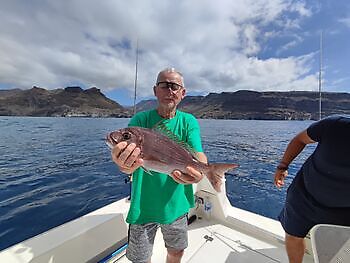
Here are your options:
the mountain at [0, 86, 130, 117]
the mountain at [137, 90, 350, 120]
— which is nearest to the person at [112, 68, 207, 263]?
the mountain at [137, 90, 350, 120]

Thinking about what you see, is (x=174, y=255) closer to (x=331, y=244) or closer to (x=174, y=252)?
(x=174, y=252)

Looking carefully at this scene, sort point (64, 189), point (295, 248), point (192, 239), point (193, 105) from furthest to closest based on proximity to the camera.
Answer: point (193, 105) → point (64, 189) → point (192, 239) → point (295, 248)

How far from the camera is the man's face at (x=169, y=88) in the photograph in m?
1.89

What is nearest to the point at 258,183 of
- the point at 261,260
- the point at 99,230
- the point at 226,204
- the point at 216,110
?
the point at 226,204

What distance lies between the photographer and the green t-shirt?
190 centimetres

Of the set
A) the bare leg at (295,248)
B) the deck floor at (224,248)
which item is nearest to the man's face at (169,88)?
the bare leg at (295,248)

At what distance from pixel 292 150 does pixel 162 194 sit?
1539 mm

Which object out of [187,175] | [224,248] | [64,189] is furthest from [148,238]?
[64,189]

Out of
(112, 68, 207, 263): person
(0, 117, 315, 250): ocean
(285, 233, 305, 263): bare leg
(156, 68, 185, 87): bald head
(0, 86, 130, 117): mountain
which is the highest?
(0, 86, 130, 117): mountain

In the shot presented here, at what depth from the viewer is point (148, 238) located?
→ 197 centimetres

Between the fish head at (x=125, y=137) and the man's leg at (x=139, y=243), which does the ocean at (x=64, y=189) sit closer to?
the man's leg at (x=139, y=243)

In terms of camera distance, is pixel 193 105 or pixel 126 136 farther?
pixel 193 105

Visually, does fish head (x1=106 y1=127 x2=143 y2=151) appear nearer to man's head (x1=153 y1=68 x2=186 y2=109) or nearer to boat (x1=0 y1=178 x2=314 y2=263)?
man's head (x1=153 y1=68 x2=186 y2=109)

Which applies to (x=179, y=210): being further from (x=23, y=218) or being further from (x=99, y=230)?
(x=23, y=218)
